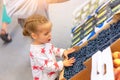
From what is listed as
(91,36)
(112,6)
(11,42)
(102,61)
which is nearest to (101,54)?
(102,61)

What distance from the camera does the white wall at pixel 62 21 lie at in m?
2.84

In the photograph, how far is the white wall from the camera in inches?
112

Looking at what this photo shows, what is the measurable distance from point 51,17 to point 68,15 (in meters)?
0.19

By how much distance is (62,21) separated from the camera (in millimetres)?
3127

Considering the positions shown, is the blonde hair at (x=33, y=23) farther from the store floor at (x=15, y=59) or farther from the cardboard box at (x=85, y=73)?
the store floor at (x=15, y=59)

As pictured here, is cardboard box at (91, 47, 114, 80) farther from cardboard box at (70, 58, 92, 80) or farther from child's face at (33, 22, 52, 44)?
child's face at (33, 22, 52, 44)

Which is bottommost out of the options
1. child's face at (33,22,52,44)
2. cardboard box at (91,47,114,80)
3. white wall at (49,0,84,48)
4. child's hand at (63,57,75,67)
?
cardboard box at (91,47,114,80)

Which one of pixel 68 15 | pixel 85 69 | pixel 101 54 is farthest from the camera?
pixel 68 15

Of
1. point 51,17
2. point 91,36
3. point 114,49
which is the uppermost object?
point 51,17

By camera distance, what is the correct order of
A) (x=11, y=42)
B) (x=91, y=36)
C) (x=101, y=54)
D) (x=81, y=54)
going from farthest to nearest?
(x=11, y=42)
(x=91, y=36)
(x=81, y=54)
(x=101, y=54)

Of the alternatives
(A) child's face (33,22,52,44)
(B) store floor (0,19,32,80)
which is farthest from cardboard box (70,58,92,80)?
(B) store floor (0,19,32,80)

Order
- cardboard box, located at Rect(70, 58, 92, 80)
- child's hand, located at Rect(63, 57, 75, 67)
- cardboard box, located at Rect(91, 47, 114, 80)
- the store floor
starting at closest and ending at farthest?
1. cardboard box, located at Rect(91, 47, 114, 80)
2. cardboard box, located at Rect(70, 58, 92, 80)
3. child's hand, located at Rect(63, 57, 75, 67)
4. the store floor

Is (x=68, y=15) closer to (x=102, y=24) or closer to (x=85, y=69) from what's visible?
(x=102, y=24)

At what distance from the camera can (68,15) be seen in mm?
3207
